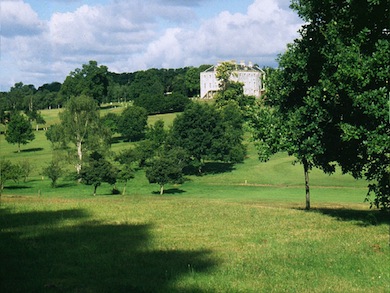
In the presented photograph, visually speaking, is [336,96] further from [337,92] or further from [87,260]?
[87,260]

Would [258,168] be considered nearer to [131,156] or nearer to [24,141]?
[131,156]

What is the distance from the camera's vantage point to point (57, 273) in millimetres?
11500

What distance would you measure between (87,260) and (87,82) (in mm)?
173573

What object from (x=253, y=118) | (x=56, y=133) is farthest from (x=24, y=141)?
(x=253, y=118)

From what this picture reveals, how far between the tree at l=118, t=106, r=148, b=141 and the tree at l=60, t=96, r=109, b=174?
40.8 meters

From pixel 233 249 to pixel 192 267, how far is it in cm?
311

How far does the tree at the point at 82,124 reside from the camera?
290ft

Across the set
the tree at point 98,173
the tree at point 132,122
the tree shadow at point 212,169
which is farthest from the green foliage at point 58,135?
the tree at point 132,122

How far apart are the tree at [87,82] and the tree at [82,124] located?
86849mm

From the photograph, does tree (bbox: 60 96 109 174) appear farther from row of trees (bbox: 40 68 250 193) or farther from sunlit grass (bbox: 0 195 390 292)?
sunlit grass (bbox: 0 195 390 292)

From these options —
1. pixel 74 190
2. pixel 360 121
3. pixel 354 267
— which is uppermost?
pixel 360 121

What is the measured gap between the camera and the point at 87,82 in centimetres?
18038

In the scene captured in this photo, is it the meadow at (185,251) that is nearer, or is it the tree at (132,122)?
the meadow at (185,251)

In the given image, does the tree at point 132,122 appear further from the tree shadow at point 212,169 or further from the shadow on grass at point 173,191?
the shadow on grass at point 173,191
